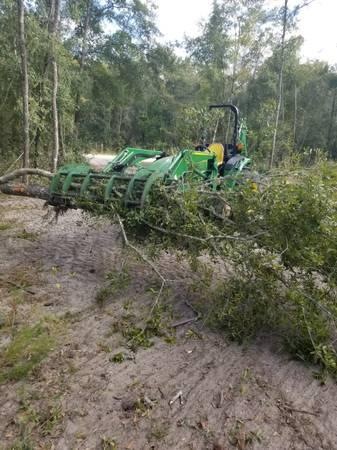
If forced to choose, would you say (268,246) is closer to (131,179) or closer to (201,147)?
(131,179)

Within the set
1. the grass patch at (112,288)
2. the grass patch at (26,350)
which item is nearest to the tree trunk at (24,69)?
the grass patch at (112,288)

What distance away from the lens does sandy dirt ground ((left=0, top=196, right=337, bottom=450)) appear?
7.25 ft

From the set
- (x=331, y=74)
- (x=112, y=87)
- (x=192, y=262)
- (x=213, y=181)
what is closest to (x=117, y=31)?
(x=112, y=87)

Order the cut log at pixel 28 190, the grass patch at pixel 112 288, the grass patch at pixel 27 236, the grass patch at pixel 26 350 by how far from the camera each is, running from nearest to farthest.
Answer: the grass patch at pixel 26 350 < the grass patch at pixel 112 288 < the cut log at pixel 28 190 < the grass patch at pixel 27 236

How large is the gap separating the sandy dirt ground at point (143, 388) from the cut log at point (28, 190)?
4.35 ft

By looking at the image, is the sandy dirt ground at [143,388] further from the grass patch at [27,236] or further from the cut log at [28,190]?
the grass patch at [27,236]

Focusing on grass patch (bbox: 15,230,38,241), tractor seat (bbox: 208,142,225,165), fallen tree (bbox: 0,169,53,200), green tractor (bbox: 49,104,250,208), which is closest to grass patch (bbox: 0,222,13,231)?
grass patch (bbox: 15,230,38,241)

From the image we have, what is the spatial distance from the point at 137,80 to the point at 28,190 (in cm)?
1321

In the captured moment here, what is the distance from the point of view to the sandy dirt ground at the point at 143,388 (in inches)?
87.0

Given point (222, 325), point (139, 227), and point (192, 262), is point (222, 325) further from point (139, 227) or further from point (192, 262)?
point (139, 227)

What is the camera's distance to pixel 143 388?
8.62 ft

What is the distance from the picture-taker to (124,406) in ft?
7.96

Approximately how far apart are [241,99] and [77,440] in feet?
92.8

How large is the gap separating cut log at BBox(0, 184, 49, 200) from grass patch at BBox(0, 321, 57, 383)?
217cm
